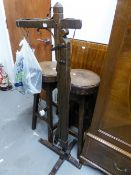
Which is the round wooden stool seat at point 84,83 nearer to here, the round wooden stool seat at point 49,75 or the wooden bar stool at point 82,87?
the wooden bar stool at point 82,87

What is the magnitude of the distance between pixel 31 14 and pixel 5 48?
99 centimetres

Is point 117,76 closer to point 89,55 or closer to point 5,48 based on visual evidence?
point 89,55

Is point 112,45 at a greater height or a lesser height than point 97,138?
greater

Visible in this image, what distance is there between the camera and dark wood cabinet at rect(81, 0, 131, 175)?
100cm

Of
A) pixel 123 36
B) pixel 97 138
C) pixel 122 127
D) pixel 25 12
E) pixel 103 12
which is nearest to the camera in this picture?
pixel 123 36

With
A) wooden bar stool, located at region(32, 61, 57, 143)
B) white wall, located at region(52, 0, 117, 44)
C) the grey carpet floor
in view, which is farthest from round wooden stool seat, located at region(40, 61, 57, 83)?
the grey carpet floor

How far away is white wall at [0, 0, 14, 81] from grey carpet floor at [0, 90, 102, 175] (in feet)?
2.66

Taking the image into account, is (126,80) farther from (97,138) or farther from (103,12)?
(103,12)

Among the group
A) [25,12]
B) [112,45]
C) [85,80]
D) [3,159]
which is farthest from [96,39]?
[3,159]

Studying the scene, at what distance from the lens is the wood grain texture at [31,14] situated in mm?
1957

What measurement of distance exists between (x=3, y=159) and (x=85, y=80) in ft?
3.56

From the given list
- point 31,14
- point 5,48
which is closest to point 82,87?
point 31,14

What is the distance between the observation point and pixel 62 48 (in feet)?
3.60

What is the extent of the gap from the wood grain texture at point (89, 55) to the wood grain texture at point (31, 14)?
0.48 metres
